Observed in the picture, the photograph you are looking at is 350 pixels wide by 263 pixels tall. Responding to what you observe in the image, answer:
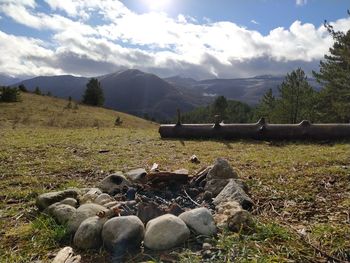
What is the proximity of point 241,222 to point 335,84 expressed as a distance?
48038mm

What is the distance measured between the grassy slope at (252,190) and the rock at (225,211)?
1.43 feet

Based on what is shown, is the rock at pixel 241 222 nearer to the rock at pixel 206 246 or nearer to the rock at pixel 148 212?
the rock at pixel 206 246

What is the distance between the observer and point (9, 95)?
49625 millimetres

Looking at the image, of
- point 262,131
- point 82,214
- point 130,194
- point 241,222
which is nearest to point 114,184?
point 130,194

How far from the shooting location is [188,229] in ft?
17.4

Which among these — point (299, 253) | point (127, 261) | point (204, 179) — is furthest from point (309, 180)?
point (127, 261)

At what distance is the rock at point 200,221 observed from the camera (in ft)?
17.6

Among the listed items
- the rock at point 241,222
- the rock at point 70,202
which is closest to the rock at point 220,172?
the rock at point 241,222

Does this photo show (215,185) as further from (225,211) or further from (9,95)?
(9,95)

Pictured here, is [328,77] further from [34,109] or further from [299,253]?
[299,253]

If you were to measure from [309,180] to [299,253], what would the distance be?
430 centimetres

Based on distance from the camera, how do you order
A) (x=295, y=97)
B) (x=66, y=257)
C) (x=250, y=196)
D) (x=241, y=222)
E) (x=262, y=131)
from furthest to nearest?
(x=295, y=97) → (x=262, y=131) → (x=250, y=196) → (x=241, y=222) → (x=66, y=257)

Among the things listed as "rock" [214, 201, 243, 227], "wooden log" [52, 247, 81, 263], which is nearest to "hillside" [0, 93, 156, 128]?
"wooden log" [52, 247, 81, 263]

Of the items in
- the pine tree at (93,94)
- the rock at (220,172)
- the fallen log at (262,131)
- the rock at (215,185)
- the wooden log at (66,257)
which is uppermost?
the pine tree at (93,94)
